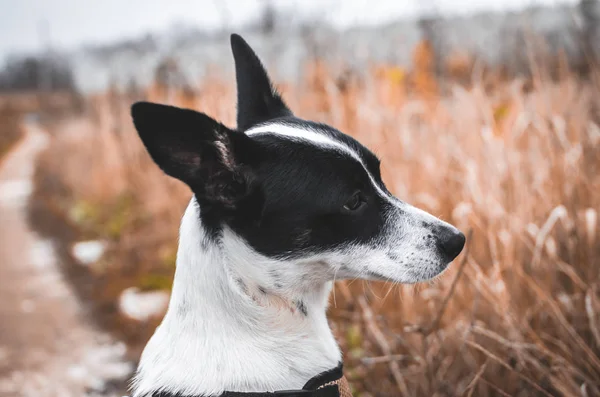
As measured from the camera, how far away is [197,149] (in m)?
1.58

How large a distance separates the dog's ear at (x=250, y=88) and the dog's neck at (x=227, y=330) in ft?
1.58

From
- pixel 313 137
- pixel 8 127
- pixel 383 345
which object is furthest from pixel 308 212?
pixel 8 127

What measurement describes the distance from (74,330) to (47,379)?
66cm

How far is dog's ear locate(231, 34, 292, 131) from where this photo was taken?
204cm

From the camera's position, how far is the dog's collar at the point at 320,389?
1516mm

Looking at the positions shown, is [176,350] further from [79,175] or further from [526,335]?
[79,175]

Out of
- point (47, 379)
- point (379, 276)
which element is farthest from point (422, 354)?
point (47, 379)

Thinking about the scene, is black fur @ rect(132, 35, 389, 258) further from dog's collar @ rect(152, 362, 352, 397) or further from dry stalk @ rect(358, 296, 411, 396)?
dry stalk @ rect(358, 296, 411, 396)

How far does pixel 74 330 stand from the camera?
410 cm

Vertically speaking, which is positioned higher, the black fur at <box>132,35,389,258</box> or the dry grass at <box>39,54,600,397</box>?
the black fur at <box>132,35,389,258</box>

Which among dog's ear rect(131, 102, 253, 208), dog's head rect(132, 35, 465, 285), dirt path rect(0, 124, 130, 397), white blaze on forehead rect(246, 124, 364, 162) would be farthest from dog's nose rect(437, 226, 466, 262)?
dirt path rect(0, 124, 130, 397)

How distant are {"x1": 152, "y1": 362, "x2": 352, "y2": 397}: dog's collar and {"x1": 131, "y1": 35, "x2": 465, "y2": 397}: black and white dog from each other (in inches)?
2.3

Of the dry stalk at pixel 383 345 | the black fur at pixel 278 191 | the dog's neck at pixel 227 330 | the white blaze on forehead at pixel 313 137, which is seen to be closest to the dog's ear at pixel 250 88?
the white blaze on forehead at pixel 313 137

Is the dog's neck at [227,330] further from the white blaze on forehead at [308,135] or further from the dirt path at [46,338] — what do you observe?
the dirt path at [46,338]
